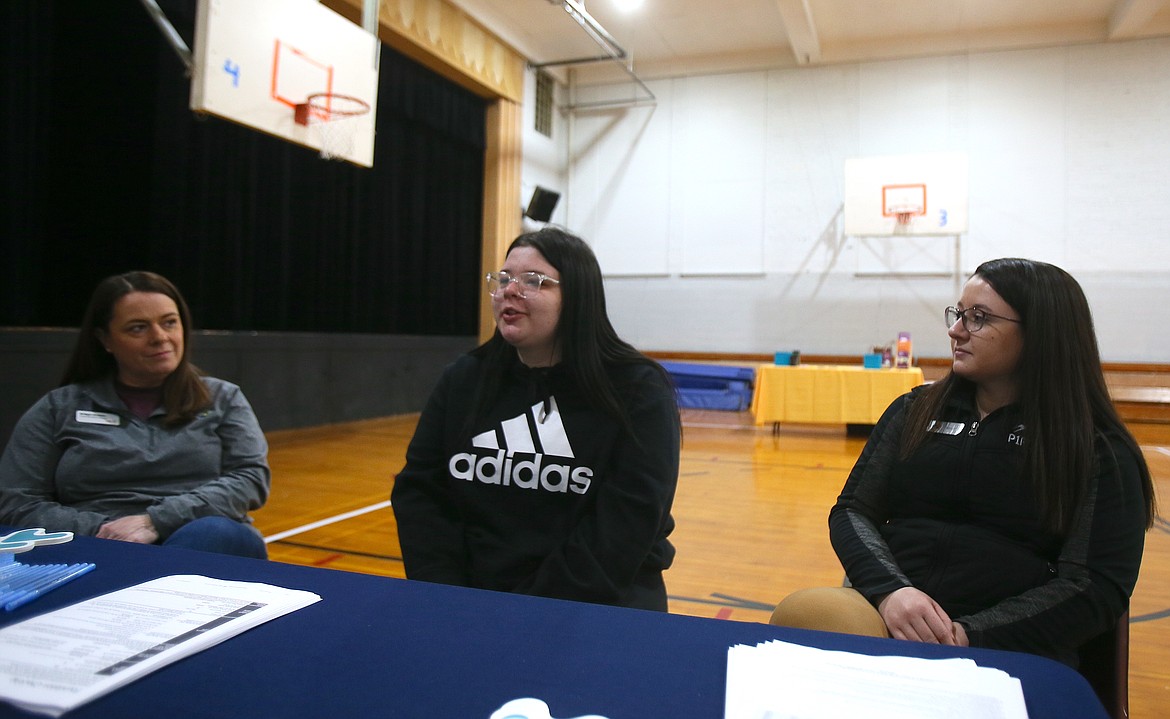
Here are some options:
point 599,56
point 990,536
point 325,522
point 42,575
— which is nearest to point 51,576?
point 42,575

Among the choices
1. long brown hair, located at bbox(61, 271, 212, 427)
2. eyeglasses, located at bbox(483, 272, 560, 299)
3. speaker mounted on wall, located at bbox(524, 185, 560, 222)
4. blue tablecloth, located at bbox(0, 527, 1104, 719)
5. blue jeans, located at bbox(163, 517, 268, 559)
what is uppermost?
speaker mounted on wall, located at bbox(524, 185, 560, 222)

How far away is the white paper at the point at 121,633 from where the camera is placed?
736 mm

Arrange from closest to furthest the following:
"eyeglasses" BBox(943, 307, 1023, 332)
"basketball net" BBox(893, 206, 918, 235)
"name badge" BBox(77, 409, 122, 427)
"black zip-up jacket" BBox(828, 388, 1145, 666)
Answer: "black zip-up jacket" BBox(828, 388, 1145, 666) → "eyeglasses" BBox(943, 307, 1023, 332) → "name badge" BBox(77, 409, 122, 427) → "basketball net" BBox(893, 206, 918, 235)

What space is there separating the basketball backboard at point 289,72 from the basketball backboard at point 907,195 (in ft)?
20.1

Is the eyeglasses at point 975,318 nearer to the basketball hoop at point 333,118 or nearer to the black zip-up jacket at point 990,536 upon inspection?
the black zip-up jacket at point 990,536

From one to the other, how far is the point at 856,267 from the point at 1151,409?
355 centimetres

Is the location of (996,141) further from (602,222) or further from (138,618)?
(138,618)

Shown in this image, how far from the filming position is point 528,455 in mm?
1643

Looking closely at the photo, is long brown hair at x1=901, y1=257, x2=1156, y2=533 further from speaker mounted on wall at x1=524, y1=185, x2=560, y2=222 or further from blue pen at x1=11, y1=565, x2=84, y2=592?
speaker mounted on wall at x1=524, y1=185, x2=560, y2=222

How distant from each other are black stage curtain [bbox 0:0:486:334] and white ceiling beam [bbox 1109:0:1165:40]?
7386mm

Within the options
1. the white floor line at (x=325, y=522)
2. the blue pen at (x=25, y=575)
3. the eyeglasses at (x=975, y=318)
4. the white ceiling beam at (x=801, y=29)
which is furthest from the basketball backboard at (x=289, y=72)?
the white ceiling beam at (x=801, y=29)

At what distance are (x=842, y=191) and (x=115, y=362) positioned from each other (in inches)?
376

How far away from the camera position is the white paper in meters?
0.74

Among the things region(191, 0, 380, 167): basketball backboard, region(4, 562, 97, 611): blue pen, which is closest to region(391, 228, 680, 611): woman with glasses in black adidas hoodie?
region(4, 562, 97, 611): blue pen
